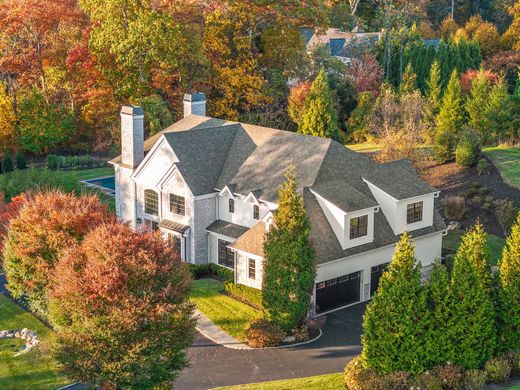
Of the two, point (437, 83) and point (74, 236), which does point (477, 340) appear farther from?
point (437, 83)

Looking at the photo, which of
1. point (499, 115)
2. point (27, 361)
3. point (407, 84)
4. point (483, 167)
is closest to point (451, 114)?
point (499, 115)

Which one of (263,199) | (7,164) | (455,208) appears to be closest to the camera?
(263,199)

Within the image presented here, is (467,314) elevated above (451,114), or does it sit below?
below

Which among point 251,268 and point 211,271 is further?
point 211,271

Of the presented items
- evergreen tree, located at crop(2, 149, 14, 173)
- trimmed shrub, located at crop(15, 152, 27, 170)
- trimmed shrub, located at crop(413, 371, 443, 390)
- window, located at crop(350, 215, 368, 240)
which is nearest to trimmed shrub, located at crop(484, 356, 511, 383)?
trimmed shrub, located at crop(413, 371, 443, 390)

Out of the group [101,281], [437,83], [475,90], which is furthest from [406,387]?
[437,83]

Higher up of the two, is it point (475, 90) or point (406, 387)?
point (475, 90)

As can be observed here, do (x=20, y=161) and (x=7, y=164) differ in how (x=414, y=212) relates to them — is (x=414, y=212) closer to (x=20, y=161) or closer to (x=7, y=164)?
(x=7, y=164)

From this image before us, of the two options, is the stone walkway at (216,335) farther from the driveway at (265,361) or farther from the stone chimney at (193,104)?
the stone chimney at (193,104)
